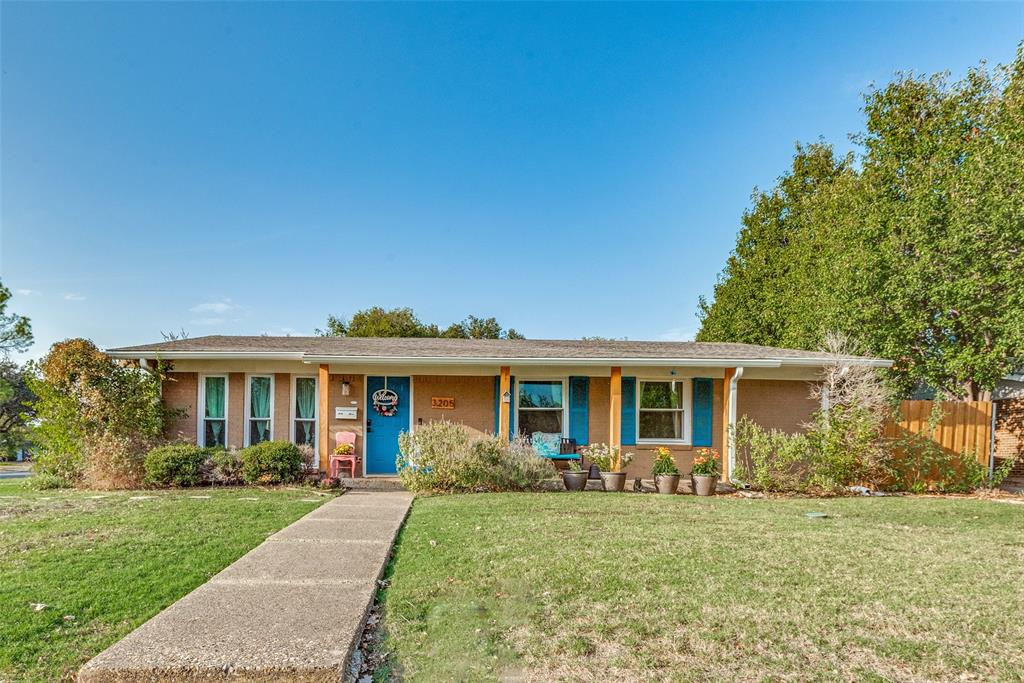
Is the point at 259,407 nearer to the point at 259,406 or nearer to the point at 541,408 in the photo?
the point at 259,406

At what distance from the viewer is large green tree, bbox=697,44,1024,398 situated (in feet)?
40.9

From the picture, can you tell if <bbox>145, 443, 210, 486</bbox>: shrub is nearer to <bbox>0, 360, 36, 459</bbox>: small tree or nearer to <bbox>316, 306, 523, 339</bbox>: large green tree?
<bbox>0, 360, 36, 459</bbox>: small tree

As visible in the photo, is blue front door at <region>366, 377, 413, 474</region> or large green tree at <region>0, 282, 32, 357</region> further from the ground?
large green tree at <region>0, 282, 32, 357</region>

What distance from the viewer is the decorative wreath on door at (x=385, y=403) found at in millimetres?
12570

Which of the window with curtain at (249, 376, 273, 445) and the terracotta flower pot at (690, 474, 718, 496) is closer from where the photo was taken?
the terracotta flower pot at (690, 474, 718, 496)

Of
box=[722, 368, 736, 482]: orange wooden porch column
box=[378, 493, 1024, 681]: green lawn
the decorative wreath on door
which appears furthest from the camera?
the decorative wreath on door

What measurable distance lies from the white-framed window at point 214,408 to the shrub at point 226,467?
177 centimetres

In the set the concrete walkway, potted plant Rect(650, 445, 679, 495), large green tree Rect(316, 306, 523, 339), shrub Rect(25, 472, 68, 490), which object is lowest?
shrub Rect(25, 472, 68, 490)

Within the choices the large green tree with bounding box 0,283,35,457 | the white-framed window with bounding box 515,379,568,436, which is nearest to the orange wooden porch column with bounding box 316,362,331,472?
the white-framed window with bounding box 515,379,568,436

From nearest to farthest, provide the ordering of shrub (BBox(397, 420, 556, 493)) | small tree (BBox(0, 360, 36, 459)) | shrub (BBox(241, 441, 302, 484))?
shrub (BBox(397, 420, 556, 493)) → shrub (BBox(241, 441, 302, 484)) → small tree (BBox(0, 360, 36, 459))

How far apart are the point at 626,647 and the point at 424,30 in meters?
13.3

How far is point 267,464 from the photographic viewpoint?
34.6ft

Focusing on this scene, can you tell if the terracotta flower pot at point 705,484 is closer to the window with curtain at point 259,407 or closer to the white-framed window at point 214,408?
the window with curtain at point 259,407

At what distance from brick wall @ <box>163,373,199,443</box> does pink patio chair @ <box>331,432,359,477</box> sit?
3152 millimetres
